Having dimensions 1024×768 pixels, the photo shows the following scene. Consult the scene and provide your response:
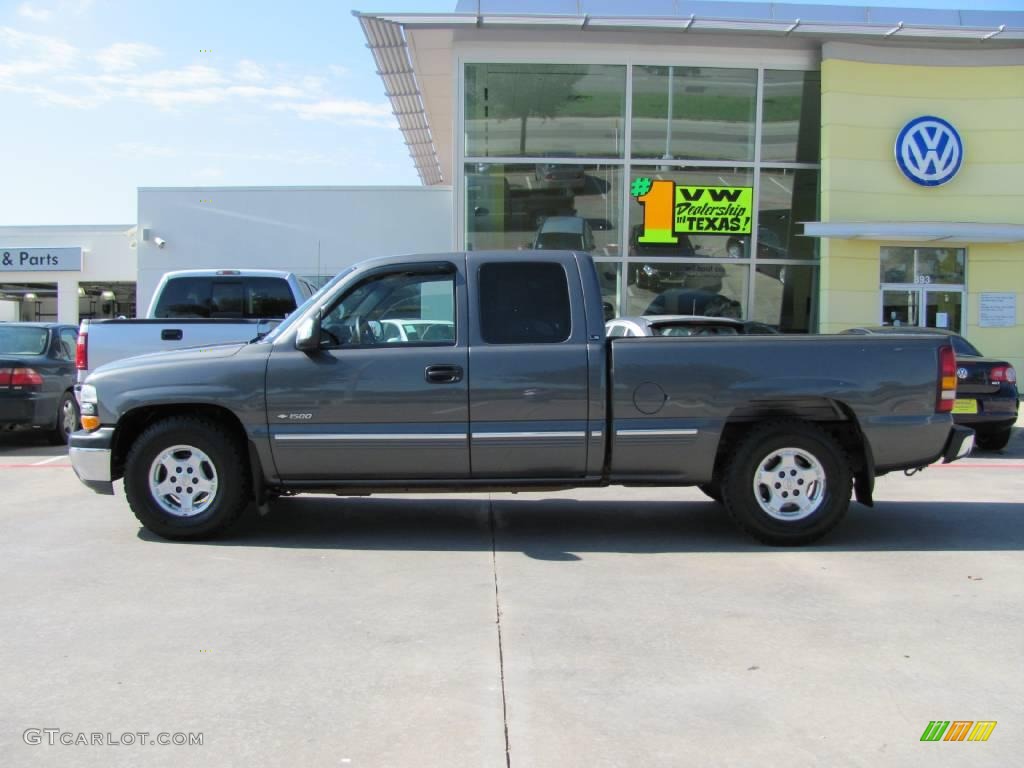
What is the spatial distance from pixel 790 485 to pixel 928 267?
14.0 m

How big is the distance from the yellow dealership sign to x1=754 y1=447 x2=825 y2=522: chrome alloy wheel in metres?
12.3

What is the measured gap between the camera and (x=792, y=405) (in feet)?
20.8

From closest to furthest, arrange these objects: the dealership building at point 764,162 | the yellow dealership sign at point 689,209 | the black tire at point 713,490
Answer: the black tire at point 713,490, the dealership building at point 764,162, the yellow dealership sign at point 689,209

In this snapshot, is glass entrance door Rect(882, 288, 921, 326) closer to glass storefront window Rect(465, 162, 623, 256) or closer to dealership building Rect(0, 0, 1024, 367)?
dealership building Rect(0, 0, 1024, 367)

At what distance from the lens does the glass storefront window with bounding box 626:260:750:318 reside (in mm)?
18312

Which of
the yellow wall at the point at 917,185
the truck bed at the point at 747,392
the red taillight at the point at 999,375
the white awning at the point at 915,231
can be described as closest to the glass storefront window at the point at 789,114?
the yellow wall at the point at 917,185

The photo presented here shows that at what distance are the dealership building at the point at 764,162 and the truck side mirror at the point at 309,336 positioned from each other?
12.0 metres

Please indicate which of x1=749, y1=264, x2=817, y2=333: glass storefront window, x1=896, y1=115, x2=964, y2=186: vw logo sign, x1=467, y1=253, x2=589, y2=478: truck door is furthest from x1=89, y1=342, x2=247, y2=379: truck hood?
x1=896, y1=115, x2=964, y2=186: vw logo sign

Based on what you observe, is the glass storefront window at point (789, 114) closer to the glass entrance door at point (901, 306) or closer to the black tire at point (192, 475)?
the glass entrance door at point (901, 306)

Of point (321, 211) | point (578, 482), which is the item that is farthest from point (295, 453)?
point (321, 211)

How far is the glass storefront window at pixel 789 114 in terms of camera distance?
18531 mm

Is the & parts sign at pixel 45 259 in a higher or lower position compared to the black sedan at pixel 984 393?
higher

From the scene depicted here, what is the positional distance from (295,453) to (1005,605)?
4.37 m

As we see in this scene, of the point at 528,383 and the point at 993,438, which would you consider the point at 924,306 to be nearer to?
the point at 993,438
